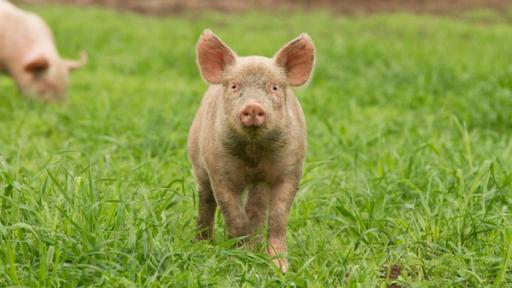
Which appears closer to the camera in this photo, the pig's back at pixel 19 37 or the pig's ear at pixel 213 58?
the pig's ear at pixel 213 58

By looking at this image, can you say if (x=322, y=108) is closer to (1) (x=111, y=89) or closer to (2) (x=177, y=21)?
(1) (x=111, y=89)

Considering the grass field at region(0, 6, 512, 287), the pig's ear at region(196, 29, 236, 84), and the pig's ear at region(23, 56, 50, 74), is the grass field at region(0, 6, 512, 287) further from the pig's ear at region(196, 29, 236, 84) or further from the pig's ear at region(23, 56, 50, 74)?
the pig's ear at region(196, 29, 236, 84)

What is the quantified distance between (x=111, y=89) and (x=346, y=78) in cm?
267

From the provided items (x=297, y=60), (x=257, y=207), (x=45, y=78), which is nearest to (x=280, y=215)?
(x=257, y=207)

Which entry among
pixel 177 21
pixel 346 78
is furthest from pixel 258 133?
pixel 177 21

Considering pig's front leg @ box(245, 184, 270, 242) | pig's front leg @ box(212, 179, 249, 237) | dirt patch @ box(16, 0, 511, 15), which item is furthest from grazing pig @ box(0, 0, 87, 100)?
dirt patch @ box(16, 0, 511, 15)

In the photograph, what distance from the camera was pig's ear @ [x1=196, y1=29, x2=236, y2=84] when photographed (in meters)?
4.46

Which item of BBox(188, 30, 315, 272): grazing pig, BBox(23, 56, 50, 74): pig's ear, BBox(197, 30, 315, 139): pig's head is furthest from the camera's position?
BBox(23, 56, 50, 74): pig's ear

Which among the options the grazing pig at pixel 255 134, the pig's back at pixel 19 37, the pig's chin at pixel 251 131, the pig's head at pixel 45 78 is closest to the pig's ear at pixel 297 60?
the grazing pig at pixel 255 134

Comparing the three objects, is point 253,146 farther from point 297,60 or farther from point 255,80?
point 297,60

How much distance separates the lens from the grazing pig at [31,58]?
9.27m

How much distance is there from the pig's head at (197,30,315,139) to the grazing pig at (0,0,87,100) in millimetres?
5036

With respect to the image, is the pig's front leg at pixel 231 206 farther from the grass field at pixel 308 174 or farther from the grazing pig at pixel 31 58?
the grazing pig at pixel 31 58

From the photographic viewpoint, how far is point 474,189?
4.98 m
